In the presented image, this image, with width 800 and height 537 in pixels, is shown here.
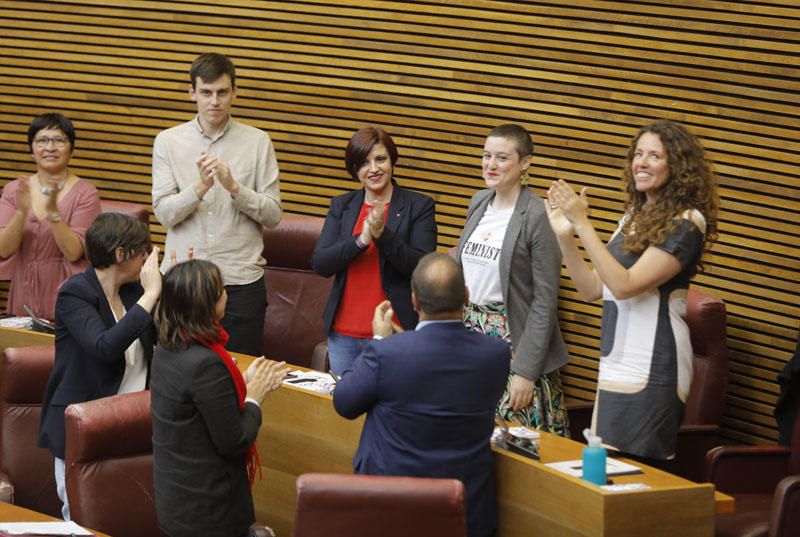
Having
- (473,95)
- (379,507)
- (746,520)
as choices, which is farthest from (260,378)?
(473,95)

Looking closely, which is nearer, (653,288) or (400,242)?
(653,288)

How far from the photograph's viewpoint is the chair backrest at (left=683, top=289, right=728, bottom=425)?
5059 mm

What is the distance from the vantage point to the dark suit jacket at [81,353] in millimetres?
4109

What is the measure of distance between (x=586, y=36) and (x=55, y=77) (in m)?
3.63

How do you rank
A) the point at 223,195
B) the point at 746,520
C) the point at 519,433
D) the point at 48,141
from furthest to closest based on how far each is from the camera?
1. the point at 48,141
2. the point at 223,195
3. the point at 746,520
4. the point at 519,433

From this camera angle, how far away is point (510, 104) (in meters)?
6.31

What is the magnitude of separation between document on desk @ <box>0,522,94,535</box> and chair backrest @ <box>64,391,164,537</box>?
0.28m

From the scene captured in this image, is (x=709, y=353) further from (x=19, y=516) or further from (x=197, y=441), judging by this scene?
(x=19, y=516)

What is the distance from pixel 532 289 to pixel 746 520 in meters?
1.16

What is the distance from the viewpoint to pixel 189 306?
345 centimetres

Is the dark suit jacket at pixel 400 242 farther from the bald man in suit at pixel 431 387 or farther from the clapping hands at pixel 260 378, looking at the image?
the bald man in suit at pixel 431 387

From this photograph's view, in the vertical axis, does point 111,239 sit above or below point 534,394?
above

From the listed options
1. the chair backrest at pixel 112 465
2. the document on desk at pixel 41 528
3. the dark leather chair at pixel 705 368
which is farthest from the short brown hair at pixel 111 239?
the dark leather chair at pixel 705 368

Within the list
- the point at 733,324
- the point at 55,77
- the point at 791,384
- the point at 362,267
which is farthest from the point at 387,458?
the point at 55,77
